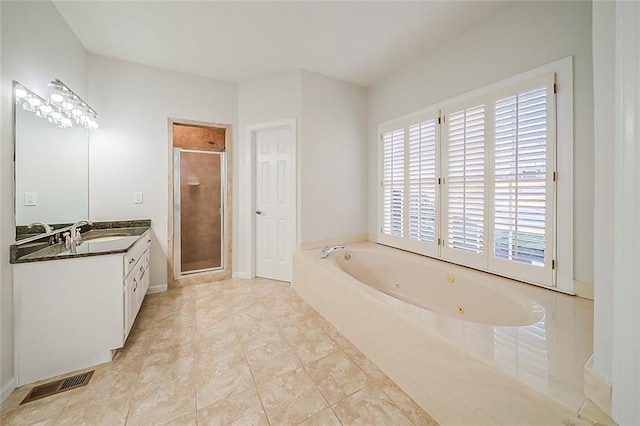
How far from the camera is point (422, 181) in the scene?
2506 mm

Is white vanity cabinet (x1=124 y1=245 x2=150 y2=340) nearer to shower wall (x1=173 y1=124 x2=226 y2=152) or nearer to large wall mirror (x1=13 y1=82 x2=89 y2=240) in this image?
large wall mirror (x1=13 y1=82 x2=89 y2=240)

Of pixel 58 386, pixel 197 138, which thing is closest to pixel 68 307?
pixel 58 386

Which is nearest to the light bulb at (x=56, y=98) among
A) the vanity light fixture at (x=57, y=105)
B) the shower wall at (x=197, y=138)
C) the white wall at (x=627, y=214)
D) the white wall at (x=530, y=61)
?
the vanity light fixture at (x=57, y=105)

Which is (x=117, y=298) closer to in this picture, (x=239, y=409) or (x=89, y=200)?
(x=239, y=409)

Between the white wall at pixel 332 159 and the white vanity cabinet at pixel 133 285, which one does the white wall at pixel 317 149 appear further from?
the white vanity cabinet at pixel 133 285

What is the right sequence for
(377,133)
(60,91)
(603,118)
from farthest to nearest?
(377,133) → (60,91) → (603,118)

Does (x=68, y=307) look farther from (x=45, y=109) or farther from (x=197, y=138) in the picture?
(x=197, y=138)

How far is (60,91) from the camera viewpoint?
1802 mm

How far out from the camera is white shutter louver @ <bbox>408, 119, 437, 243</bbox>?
241 cm

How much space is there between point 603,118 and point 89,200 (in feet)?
12.2

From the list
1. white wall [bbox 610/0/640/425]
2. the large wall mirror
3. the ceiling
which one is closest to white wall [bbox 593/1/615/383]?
white wall [bbox 610/0/640/425]

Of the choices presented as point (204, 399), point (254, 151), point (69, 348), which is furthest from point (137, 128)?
point (204, 399)

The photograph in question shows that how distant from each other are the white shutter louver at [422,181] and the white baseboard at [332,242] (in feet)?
2.55

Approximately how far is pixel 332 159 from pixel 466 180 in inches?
60.1
